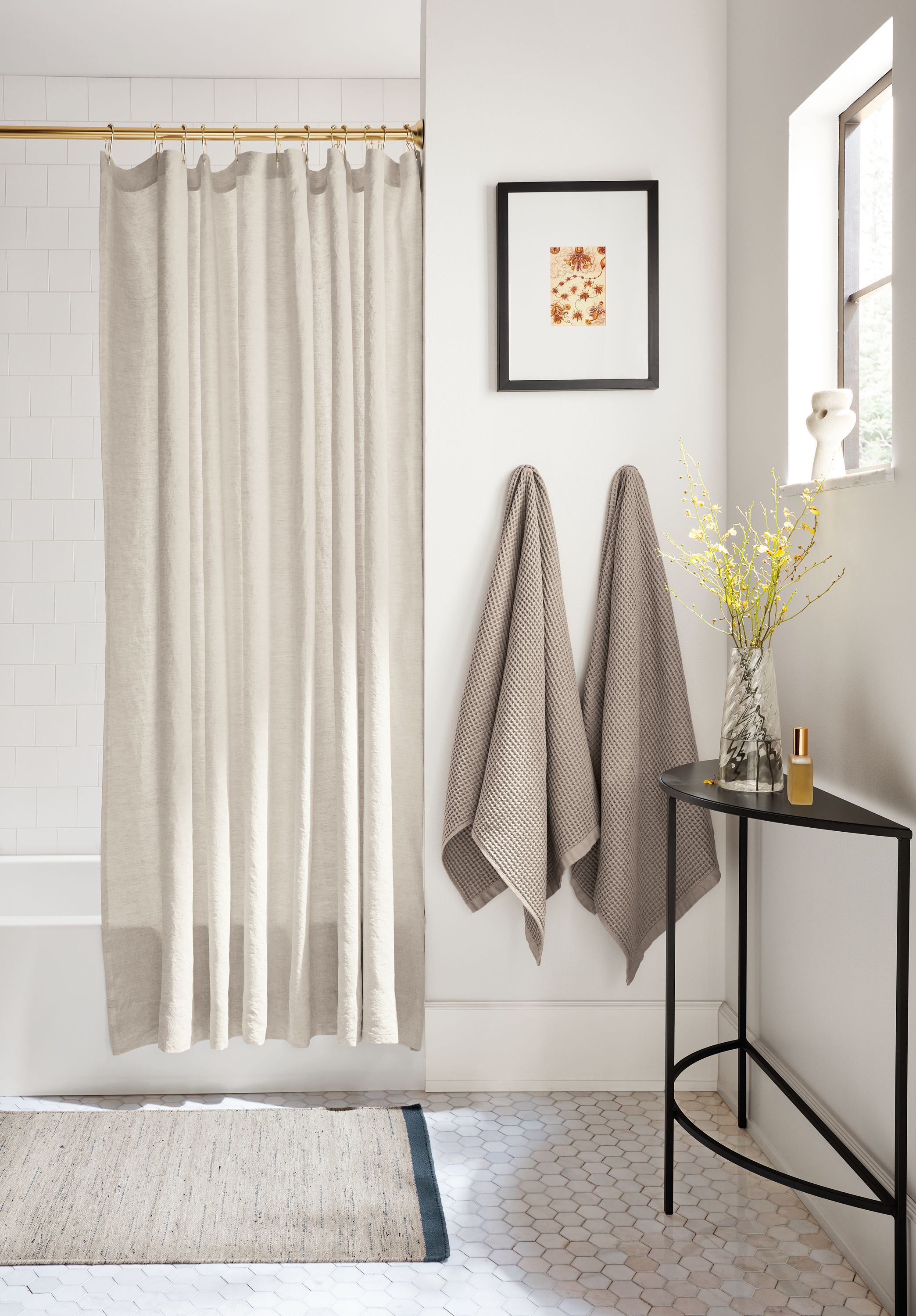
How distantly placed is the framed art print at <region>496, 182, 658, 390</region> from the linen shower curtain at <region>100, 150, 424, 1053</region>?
0.22 metres

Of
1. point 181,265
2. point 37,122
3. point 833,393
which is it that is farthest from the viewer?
point 37,122

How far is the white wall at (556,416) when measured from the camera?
2262 mm

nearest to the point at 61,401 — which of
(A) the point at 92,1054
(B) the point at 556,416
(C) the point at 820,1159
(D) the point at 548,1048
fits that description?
(B) the point at 556,416

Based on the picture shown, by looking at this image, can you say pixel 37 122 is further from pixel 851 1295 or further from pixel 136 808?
pixel 851 1295

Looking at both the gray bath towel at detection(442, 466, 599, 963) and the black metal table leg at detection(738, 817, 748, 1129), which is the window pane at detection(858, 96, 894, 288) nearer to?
the gray bath towel at detection(442, 466, 599, 963)

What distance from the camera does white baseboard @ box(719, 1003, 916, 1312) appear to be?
1585 mm

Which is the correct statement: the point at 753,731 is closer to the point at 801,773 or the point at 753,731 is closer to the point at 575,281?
the point at 801,773

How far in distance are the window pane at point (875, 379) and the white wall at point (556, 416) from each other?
0.47m

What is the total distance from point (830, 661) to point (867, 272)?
691mm

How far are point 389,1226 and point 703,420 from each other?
170cm

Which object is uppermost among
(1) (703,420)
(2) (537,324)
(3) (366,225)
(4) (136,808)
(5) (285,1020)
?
(3) (366,225)

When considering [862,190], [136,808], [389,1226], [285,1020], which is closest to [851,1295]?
[389,1226]

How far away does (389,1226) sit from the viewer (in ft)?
5.90

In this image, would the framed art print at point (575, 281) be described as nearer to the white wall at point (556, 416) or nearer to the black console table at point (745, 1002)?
the white wall at point (556, 416)
